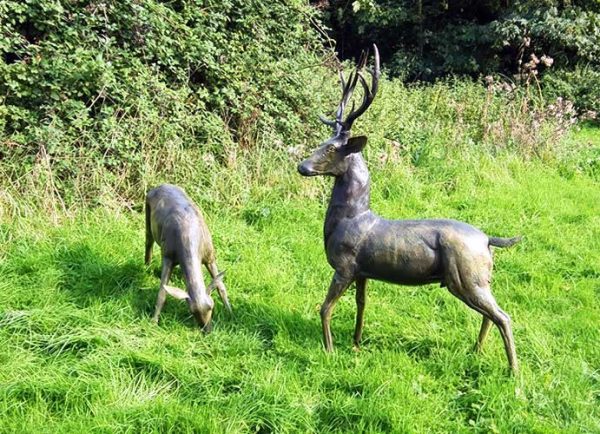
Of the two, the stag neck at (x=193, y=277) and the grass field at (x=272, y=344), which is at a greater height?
the stag neck at (x=193, y=277)

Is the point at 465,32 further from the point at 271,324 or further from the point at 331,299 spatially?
the point at 331,299

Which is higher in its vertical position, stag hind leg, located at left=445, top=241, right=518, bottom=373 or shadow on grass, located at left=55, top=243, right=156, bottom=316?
stag hind leg, located at left=445, top=241, right=518, bottom=373

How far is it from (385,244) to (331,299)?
0.51 meters

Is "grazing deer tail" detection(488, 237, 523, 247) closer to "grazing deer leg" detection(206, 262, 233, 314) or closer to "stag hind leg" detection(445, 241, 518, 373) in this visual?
"stag hind leg" detection(445, 241, 518, 373)

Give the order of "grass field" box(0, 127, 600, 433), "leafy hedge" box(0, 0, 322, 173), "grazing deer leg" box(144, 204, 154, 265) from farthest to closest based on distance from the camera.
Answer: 1. "leafy hedge" box(0, 0, 322, 173)
2. "grazing deer leg" box(144, 204, 154, 265)
3. "grass field" box(0, 127, 600, 433)

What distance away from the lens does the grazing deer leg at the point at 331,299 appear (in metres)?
3.59

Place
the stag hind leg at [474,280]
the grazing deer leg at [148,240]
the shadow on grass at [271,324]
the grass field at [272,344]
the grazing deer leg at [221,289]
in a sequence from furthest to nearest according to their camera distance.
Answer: the grazing deer leg at [148,240] < the grazing deer leg at [221,289] < the shadow on grass at [271,324] < the stag hind leg at [474,280] < the grass field at [272,344]

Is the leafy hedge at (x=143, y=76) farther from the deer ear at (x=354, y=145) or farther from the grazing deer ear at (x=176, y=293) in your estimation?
the deer ear at (x=354, y=145)

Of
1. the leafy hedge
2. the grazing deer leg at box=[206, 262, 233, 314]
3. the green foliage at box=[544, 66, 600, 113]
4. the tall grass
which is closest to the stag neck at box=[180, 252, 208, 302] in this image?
the grazing deer leg at box=[206, 262, 233, 314]

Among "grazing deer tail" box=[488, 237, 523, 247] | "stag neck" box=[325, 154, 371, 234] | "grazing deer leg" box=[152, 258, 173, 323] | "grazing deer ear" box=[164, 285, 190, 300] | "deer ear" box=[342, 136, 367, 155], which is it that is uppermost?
"deer ear" box=[342, 136, 367, 155]

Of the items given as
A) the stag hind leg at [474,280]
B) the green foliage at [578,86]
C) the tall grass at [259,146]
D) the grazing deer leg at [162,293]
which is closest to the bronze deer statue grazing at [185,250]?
the grazing deer leg at [162,293]

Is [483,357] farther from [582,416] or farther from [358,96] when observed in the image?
[358,96]

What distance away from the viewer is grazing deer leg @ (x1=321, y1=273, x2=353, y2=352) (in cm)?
359

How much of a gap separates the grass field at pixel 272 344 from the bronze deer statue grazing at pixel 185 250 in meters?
0.24
